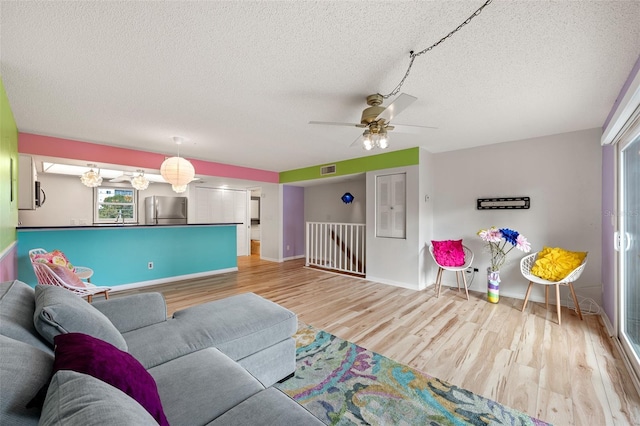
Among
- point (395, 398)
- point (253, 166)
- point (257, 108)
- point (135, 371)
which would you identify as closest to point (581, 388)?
point (395, 398)

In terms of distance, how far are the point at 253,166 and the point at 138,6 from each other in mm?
4415

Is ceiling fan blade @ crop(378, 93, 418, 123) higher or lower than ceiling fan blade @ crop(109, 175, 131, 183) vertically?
higher

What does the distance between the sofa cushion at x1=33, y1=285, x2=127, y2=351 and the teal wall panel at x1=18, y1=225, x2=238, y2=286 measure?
3.01 m

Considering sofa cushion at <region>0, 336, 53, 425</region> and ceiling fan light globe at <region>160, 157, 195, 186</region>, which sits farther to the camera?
ceiling fan light globe at <region>160, 157, 195, 186</region>

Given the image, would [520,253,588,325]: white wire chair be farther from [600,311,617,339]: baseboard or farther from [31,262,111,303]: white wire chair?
[31,262,111,303]: white wire chair

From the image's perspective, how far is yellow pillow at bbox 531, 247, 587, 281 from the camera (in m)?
2.95

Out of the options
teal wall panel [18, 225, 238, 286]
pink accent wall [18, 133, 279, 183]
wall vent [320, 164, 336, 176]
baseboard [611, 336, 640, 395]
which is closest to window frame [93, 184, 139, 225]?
pink accent wall [18, 133, 279, 183]

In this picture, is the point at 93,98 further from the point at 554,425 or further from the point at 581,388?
the point at 581,388

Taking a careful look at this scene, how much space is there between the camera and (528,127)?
3178 millimetres

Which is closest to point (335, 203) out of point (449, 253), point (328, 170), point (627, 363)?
point (328, 170)

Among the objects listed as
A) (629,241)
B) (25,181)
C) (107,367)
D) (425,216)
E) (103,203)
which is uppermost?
(25,181)

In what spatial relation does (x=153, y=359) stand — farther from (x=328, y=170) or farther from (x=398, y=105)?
(x=328, y=170)

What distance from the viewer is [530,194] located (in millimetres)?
3615

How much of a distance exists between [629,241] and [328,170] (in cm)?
425
